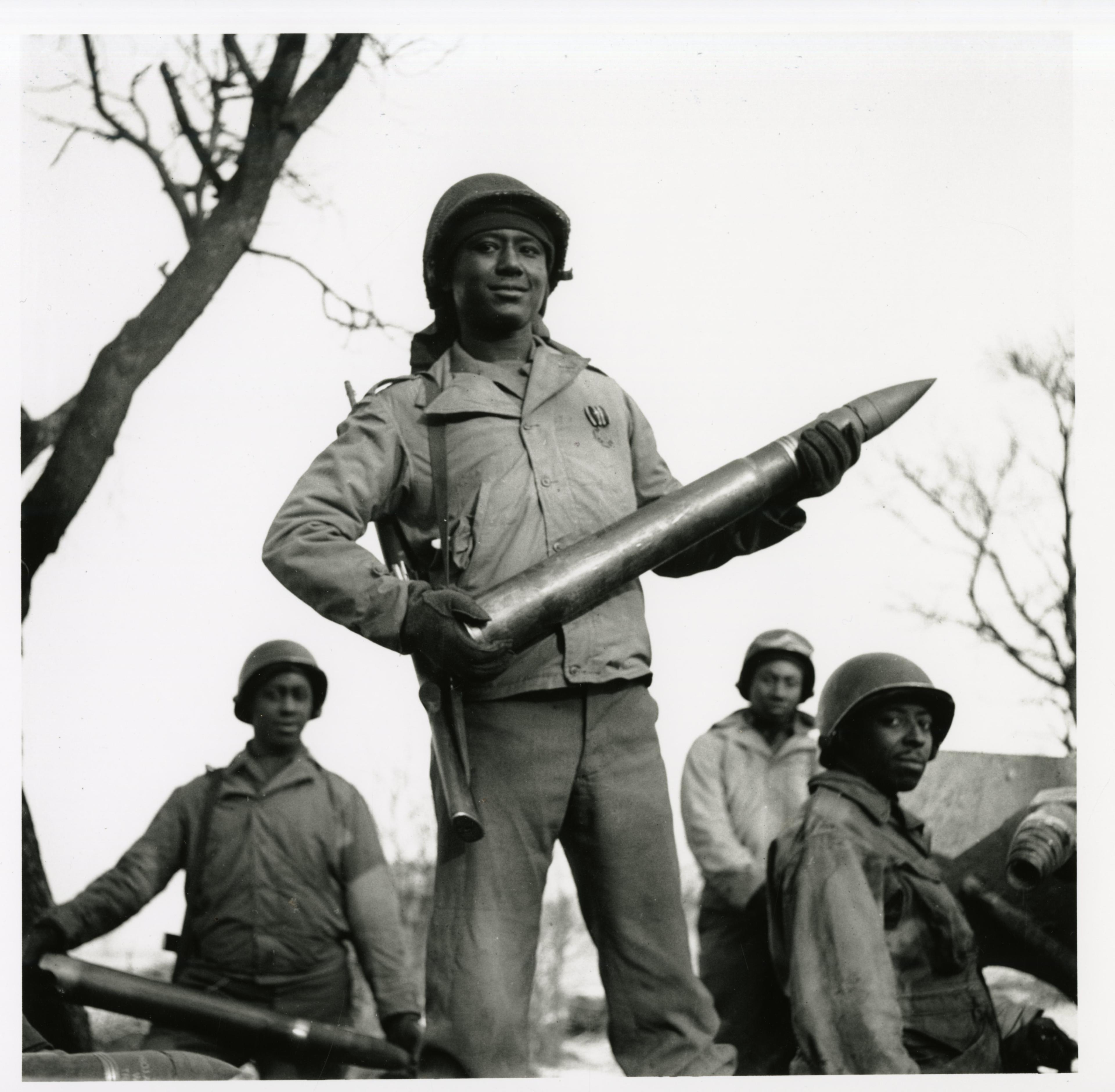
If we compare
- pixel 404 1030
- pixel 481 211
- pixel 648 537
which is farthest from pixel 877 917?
pixel 481 211

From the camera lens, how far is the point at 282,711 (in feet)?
23.1

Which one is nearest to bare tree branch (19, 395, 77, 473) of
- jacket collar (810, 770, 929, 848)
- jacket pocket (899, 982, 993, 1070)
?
jacket collar (810, 770, 929, 848)

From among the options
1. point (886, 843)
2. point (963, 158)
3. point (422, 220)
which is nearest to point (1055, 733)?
point (886, 843)

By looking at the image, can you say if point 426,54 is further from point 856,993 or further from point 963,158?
point 856,993

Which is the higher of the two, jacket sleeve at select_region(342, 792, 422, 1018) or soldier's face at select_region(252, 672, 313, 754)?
soldier's face at select_region(252, 672, 313, 754)

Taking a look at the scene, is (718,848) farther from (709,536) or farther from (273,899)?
(273,899)

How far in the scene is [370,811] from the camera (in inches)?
273

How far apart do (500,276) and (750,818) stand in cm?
188

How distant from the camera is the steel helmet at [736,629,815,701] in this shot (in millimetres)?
7172

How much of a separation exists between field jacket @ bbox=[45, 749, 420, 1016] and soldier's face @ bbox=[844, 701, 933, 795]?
154 centimetres

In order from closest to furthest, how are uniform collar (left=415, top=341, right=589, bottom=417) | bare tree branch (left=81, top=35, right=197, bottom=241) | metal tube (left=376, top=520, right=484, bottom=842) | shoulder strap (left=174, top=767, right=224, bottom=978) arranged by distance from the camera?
metal tube (left=376, top=520, right=484, bottom=842), uniform collar (left=415, top=341, right=589, bottom=417), shoulder strap (left=174, top=767, right=224, bottom=978), bare tree branch (left=81, top=35, right=197, bottom=241)

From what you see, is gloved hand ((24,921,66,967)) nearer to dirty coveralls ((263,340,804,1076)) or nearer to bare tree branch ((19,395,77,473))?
dirty coveralls ((263,340,804,1076))

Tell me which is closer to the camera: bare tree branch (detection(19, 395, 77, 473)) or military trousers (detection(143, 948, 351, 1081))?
military trousers (detection(143, 948, 351, 1081))

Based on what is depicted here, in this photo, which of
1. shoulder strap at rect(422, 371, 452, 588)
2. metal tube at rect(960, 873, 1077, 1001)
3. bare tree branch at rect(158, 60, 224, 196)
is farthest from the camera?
bare tree branch at rect(158, 60, 224, 196)
